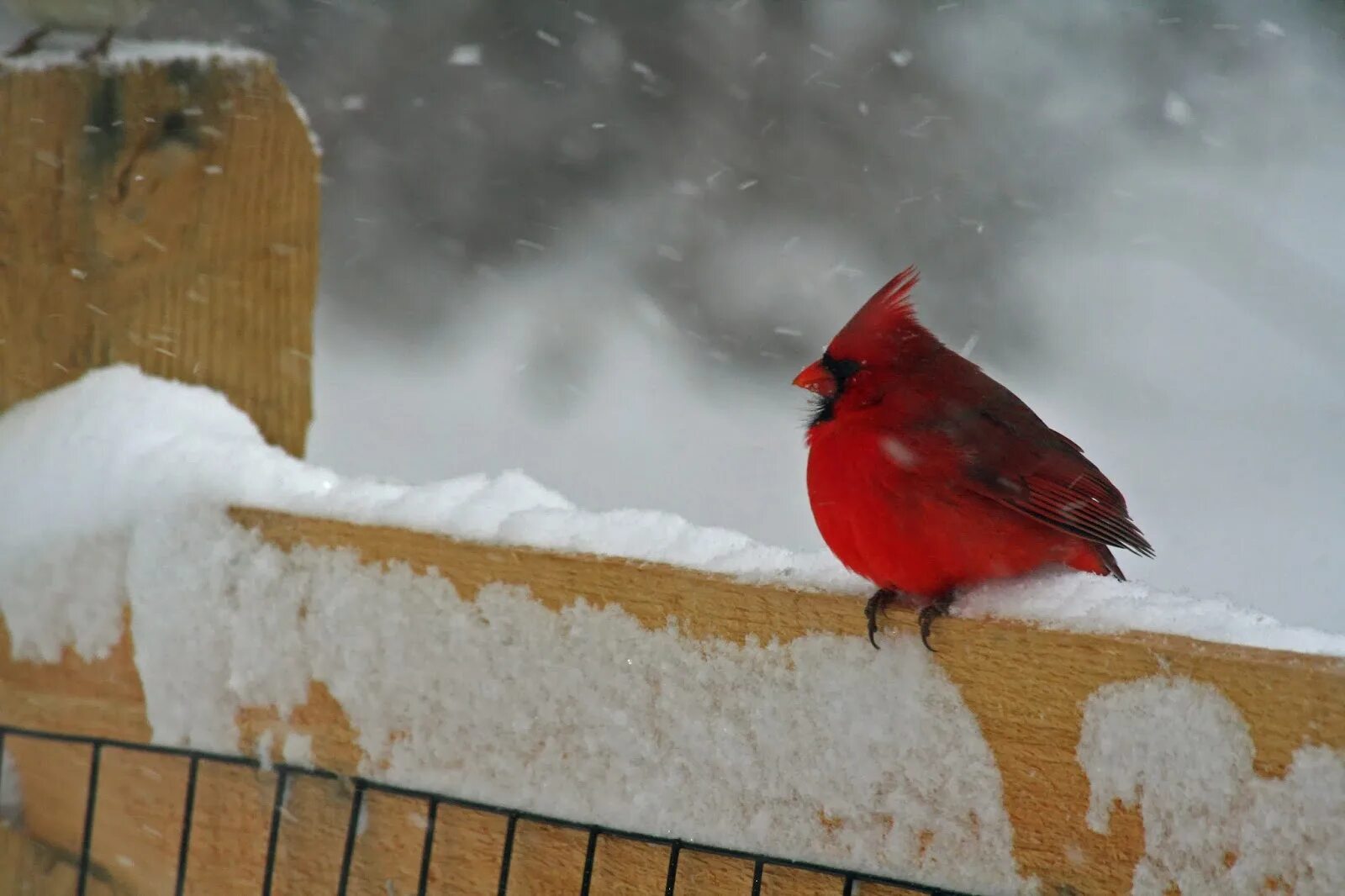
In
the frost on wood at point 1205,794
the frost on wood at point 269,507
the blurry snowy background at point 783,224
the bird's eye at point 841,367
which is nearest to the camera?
the frost on wood at point 1205,794

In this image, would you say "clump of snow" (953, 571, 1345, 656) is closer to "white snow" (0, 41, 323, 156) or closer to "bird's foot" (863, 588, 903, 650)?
"bird's foot" (863, 588, 903, 650)

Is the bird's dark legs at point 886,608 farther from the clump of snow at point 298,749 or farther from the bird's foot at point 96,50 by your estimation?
the bird's foot at point 96,50

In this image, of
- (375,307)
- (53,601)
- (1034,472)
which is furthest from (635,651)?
(375,307)

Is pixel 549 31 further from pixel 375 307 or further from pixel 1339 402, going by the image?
pixel 1339 402

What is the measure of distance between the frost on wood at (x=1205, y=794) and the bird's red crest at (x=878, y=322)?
658 mm

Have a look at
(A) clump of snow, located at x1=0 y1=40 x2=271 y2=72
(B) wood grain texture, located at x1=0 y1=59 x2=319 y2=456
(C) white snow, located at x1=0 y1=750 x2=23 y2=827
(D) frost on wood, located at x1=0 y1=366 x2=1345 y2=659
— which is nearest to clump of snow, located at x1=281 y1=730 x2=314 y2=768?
(D) frost on wood, located at x1=0 y1=366 x2=1345 y2=659

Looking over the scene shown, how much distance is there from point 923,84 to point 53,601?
376cm

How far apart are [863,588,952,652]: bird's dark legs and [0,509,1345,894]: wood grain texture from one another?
0.04ft

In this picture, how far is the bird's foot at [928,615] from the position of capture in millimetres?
1152

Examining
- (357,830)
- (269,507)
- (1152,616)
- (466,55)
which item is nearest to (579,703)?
(357,830)

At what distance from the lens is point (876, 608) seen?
3.93 ft

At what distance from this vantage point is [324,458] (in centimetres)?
395

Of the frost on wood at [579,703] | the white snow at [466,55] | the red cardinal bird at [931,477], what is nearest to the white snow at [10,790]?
the frost on wood at [579,703]

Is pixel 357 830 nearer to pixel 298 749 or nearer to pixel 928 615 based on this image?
pixel 298 749
